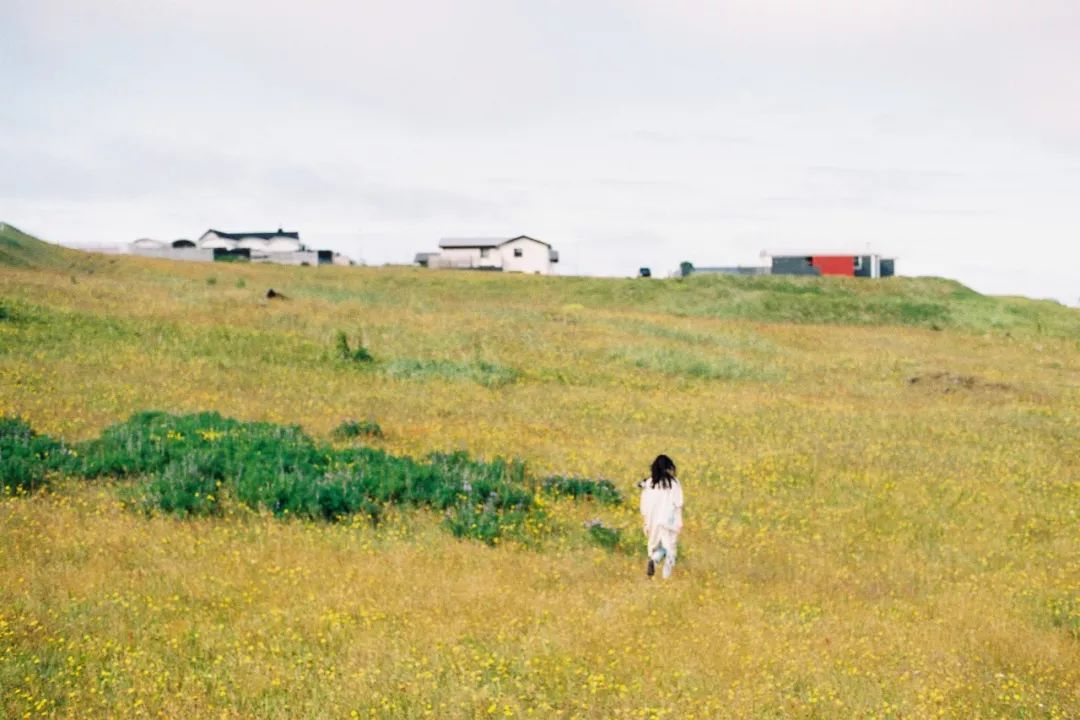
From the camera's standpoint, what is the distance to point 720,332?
51844 mm

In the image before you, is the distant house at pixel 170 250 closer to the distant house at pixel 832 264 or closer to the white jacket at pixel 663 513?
the distant house at pixel 832 264

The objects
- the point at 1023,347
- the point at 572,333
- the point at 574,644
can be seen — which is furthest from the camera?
the point at 1023,347

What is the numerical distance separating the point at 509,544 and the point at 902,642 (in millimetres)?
5505

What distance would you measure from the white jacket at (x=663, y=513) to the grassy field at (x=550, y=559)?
0.57 metres

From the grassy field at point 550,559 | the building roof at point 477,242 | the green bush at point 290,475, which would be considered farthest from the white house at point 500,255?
the green bush at point 290,475

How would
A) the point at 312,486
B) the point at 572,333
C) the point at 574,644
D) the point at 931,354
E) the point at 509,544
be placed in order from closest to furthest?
the point at 574,644 → the point at 509,544 → the point at 312,486 → the point at 572,333 → the point at 931,354

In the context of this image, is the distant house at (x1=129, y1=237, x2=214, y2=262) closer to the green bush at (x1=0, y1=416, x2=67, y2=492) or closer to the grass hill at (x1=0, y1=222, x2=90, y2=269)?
the grass hill at (x1=0, y1=222, x2=90, y2=269)

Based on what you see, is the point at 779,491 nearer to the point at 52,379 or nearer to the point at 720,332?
the point at 52,379

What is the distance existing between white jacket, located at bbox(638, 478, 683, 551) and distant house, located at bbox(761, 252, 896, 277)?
101 m

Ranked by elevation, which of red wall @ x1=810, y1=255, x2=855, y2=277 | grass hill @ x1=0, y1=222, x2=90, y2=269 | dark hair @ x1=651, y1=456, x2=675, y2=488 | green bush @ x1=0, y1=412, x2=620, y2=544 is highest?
red wall @ x1=810, y1=255, x2=855, y2=277

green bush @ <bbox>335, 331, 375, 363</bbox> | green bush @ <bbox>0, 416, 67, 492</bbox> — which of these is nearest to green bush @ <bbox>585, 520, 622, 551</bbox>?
green bush @ <bbox>0, 416, 67, 492</bbox>

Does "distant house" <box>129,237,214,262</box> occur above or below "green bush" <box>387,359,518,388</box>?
above

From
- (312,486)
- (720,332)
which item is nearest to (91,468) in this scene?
(312,486)

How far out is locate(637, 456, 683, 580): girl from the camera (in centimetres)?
1219
